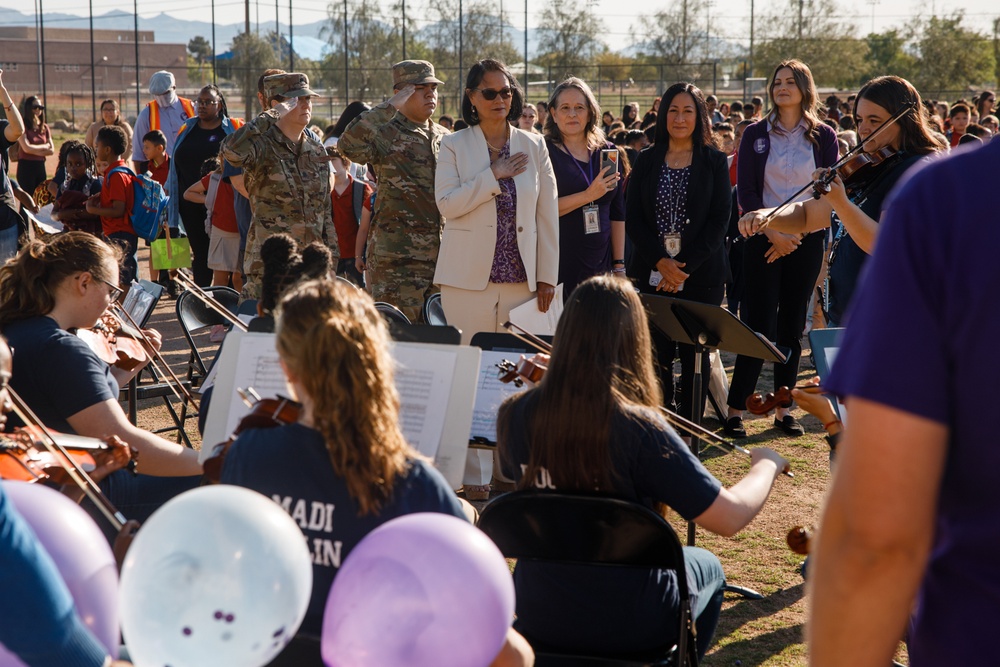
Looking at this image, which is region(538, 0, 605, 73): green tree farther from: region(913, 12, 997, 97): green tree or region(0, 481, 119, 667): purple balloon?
region(0, 481, 119, 667): purple balloon

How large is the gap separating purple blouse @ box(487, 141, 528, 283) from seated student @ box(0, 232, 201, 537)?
1867mm

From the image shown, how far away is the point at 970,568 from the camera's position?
1.10 metres

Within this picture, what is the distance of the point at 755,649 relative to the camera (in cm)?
346

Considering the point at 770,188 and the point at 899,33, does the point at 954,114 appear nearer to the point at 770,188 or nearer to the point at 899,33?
the point at 770,188

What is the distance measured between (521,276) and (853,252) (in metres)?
1.55

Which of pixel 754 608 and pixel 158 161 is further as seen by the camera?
pixel 158 161

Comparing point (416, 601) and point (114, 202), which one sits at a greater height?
point (114, 202)

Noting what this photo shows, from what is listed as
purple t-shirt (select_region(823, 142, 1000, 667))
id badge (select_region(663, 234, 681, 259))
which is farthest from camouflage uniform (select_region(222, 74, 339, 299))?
purple t-shirt (select_region(823, 142, 1000, 667))

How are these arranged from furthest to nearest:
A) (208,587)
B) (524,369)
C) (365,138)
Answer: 1. (365,138)
2. (524,369)
3. (208,587)

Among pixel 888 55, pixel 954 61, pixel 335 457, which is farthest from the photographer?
pixel 888 55

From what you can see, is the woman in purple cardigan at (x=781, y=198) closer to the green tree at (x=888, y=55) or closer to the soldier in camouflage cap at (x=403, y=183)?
the soldier in camouflage cap at (x=403, y=183)

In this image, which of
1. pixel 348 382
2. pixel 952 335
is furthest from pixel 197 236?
pixel 952 335

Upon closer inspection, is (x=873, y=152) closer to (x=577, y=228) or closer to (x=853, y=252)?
(x=853, y=252)

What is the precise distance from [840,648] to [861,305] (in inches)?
14.6
